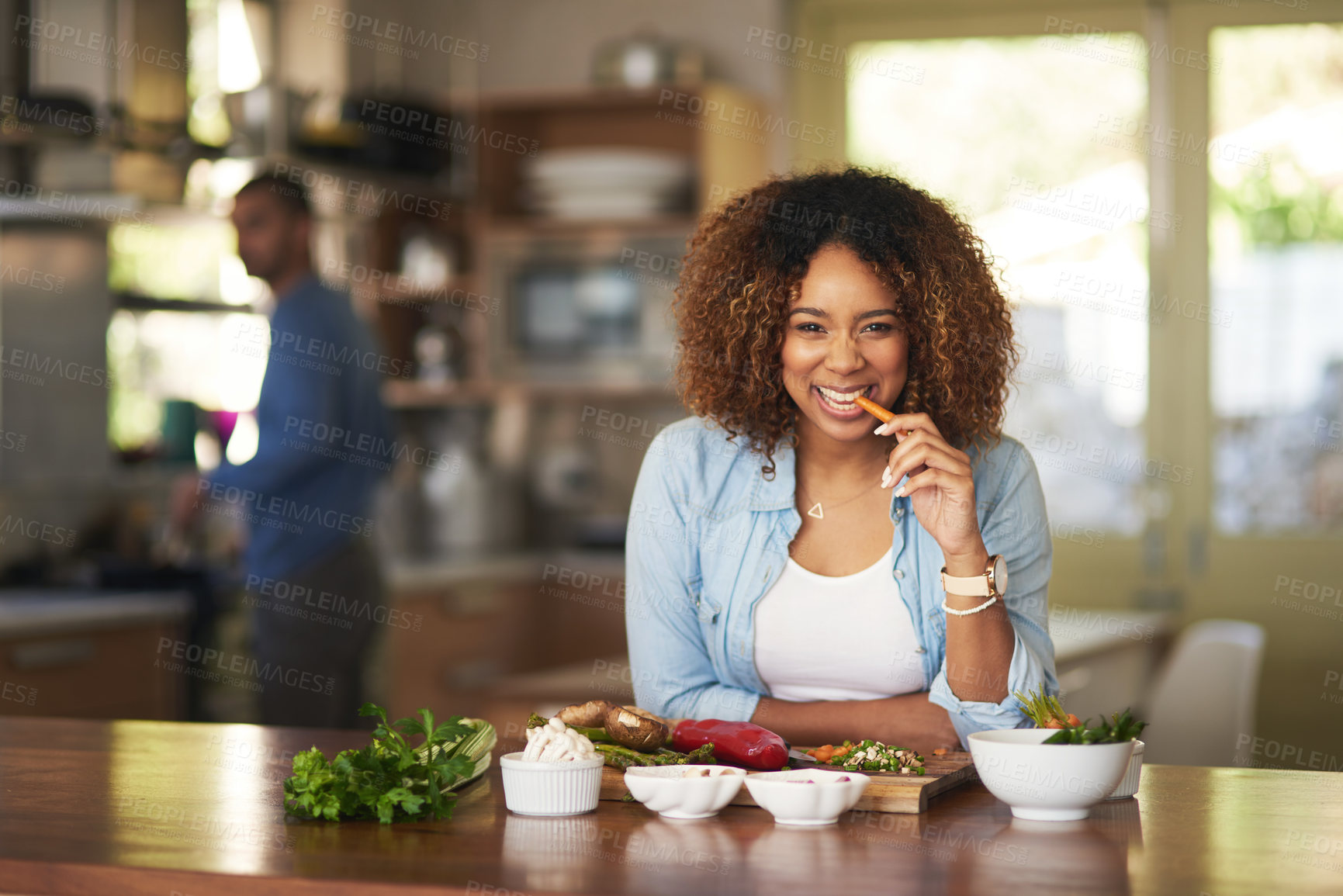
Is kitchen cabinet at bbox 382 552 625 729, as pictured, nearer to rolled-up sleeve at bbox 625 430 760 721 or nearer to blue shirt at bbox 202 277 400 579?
blue shirt at bbox 202 277 400 579

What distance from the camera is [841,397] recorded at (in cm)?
175

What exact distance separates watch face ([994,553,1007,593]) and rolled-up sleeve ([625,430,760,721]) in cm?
35

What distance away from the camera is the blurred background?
3.79 m

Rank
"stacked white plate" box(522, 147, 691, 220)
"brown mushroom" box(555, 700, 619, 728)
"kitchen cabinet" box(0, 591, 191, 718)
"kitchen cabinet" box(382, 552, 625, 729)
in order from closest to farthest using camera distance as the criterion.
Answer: "brown mushroom" box(555, 700, 619, 728) < "kitchen cabinet" box(0, 591, 191, 718) < "kitchen cabinet" box(382, 552, 625, 729) < "stacked white plate" box(522, 147, 691, 220)

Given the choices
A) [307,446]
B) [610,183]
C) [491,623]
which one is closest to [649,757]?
[307,446]

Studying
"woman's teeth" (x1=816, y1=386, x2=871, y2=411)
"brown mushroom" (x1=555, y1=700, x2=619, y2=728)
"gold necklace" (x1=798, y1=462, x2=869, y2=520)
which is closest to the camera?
"brown mushroom" (x1=555, y1=700, x2=619, y2=728)

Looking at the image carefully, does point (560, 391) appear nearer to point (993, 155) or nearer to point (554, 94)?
point (554, 94)

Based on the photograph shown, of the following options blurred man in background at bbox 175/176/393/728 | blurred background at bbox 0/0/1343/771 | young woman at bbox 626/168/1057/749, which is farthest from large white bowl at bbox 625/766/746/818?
blurred background at bbox 0/0/1343/771

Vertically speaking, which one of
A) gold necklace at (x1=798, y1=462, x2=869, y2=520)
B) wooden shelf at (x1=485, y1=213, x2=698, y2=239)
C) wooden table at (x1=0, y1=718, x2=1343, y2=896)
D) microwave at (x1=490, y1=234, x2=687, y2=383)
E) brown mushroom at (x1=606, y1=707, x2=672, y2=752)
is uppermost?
wooden shelf at (x1=485, y1=213, x2=698, y2=239)

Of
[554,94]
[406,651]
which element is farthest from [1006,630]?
[554,94]

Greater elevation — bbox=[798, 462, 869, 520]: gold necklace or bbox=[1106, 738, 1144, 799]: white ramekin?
bbox=[798, 462, 869, 520]: gold necklace

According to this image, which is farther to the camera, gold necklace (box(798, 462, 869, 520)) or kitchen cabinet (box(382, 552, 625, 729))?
kitchen cabinet (box(382, 552, 625, 729))

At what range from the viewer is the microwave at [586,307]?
176 inches

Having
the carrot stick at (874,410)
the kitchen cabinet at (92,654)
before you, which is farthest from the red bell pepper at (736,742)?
the kitchen cabinet at (92,654)
